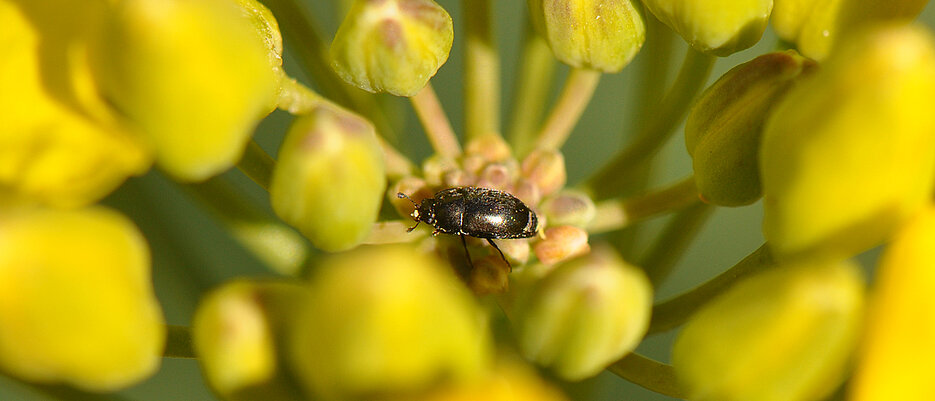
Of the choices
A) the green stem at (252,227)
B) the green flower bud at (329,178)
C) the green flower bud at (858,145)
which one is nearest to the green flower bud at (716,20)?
the green flower bud at (858,145)

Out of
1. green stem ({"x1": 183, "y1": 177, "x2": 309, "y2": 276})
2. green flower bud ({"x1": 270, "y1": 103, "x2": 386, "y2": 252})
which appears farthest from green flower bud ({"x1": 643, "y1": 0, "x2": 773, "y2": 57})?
green stem ({"x1": 183, "y1": 177, "x2": 309, "y2": 276})

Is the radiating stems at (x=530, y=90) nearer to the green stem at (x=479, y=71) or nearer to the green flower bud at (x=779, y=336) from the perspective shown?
the green stem at (x=479, y=71)

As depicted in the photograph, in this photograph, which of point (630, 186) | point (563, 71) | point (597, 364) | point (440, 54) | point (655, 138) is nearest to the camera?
point (597, 364)

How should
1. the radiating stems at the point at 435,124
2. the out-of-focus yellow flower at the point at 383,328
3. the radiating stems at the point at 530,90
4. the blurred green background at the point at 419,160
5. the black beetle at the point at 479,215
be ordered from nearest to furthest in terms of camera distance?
1. the out-of-focus yellow flower at the point at 383,328
2. the black beetle at the point at 479,215
3. the radiating stems at the point at 435,124
4. the radiating stems at the point at 530,90
5. the blurred green background at the point at 419,160

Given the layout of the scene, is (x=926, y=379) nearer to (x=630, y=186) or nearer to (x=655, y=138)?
(x=655, y=138)

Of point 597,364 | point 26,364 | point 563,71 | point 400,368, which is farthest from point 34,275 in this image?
point 563,71

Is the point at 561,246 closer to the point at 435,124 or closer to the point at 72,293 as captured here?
the point at 435,124

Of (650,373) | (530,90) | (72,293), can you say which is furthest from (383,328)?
(530,90)

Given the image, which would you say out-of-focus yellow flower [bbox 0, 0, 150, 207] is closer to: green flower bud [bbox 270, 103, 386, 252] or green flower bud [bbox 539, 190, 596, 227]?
green flower bud [bbox 270, 103, 386, 252]
